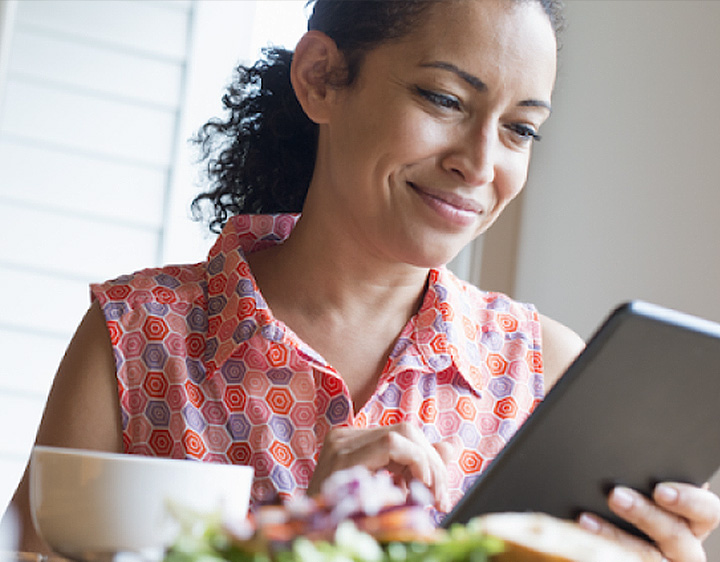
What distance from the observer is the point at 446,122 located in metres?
1.10

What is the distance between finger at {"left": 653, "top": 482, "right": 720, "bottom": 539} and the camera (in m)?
0.72

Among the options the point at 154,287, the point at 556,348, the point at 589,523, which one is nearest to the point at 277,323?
the point at 154,287

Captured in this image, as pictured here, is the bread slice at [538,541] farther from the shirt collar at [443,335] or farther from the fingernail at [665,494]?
the shirt collar at [443,335]

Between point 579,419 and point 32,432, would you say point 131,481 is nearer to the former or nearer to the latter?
point 579,419

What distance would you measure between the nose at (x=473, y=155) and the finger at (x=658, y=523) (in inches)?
19.7

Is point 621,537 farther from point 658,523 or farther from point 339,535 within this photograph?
point 339,535

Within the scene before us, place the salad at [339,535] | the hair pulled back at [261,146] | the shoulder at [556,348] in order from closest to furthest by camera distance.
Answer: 1. the salad at [339,535]
2. the shoulder at [556,348]
3. the hair pulled back at [261,146]

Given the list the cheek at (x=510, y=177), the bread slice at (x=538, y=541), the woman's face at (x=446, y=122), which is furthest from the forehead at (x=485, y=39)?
the bread slice at (x=538, y=541)

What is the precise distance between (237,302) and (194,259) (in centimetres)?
95

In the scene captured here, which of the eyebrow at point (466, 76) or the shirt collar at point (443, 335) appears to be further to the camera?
the shirt collar at point (443, 335)

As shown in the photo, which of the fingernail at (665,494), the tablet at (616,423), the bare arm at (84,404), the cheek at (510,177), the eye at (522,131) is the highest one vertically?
the eye at (522,131)

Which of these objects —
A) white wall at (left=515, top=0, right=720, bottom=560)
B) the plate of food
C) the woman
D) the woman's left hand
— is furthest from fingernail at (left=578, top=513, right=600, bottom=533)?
white wall at (left=515, top=0, right=720, bottom=560)

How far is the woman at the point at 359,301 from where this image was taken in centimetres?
111

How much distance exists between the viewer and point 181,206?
213 centimetres
